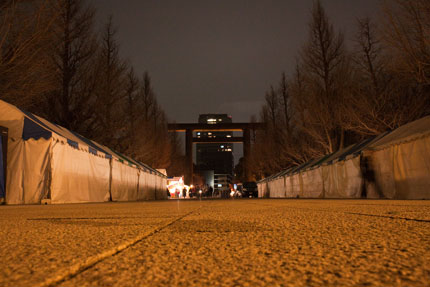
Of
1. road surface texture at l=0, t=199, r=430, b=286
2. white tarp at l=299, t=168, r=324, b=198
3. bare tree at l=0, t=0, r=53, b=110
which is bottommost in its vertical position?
road surface texture at l=0, t=199, r=430, b=286

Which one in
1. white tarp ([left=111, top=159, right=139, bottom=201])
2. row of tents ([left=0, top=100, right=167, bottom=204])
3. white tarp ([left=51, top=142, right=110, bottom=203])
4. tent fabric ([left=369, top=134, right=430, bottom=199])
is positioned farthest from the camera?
white tarp ([left=111, top=159, right=139, bottom=201])

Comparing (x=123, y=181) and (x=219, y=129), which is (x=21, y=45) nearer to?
(x=123, y=181)

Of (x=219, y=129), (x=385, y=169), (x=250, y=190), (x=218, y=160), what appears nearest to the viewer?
(x=385, y=169)

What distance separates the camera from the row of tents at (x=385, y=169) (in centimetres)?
646

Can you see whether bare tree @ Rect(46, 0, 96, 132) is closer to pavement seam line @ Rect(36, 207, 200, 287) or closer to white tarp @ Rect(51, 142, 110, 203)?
white tarp @ Rect(51, 142, 110, 203)

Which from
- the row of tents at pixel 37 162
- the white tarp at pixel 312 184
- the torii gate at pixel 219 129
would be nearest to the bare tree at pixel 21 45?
the row of tents at pixel 37 162

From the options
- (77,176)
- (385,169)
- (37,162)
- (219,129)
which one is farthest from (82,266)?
(219,129)

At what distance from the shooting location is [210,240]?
1324 millimetres

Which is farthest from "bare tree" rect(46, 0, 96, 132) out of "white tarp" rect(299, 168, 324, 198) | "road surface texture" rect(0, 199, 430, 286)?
"road surface texture" rect(0, 199, 430, 286)

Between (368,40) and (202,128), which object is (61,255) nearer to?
(368,40)

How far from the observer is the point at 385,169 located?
7.68 meters

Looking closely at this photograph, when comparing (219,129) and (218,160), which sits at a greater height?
(218,160)

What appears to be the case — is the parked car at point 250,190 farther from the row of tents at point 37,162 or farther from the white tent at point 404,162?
the row of tents at point 37,162

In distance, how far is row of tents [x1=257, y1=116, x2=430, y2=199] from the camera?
21.2 ft
